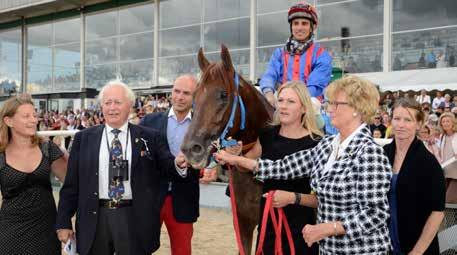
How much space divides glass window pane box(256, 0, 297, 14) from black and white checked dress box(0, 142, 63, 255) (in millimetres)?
15286

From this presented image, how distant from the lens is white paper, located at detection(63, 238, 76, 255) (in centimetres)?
280

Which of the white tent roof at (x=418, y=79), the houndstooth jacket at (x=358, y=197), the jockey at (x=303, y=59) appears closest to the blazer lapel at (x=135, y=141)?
the jockey at (x=303, y=59)

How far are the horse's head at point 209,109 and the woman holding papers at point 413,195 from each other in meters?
0.98

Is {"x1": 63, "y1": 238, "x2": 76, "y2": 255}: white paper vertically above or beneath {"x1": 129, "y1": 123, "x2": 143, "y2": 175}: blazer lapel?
beneath

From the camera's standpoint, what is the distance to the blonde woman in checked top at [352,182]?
199 cm

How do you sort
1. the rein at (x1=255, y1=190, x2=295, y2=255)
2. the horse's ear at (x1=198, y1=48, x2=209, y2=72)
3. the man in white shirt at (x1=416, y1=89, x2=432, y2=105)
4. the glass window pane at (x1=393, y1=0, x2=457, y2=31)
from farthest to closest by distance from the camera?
the glass window pane at (x1=393, y1=0, x2=457, y2=31)
the man in white shirt at (x1=416, y1=89, x2=432, y2=105)
the horse's ear at (x1=198, y1=48, x2=209, y2=72)
the rein at (x1=255, y1=190, x2=295, y2=255)

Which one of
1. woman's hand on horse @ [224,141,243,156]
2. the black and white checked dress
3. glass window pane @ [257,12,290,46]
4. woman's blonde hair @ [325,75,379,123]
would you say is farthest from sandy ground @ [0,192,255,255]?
glass window pane @ [257,12,290,46]

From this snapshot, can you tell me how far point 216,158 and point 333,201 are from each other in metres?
0.74

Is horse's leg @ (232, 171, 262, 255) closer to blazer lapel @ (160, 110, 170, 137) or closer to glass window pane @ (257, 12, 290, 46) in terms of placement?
blazer lapel @ (160, 110, 170, 137)

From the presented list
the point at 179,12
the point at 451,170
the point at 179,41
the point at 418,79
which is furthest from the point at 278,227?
the point at 179,12

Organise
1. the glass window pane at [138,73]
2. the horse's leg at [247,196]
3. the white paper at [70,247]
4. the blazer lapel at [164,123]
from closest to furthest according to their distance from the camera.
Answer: the white paper at [70,247] → the horse's leg at [247,196] → the blazer lapel at [164,123] → the glass window pane at [138,73]

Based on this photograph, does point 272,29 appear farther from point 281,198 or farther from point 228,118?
point 281,198

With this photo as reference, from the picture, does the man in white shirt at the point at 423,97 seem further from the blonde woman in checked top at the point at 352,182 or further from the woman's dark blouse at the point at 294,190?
the blonde woman in checked top at the point at 352,182

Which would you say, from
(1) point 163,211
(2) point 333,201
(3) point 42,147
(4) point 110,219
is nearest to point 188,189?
(1) point 163,211
